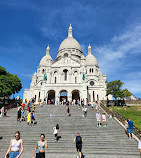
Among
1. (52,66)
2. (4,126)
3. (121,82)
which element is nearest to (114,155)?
(4,126)

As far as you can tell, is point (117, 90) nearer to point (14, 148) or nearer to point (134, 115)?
point (134, 115)

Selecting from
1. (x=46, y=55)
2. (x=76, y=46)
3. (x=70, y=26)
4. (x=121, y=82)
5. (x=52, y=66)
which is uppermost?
(x=70, y=26)

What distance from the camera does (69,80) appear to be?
42469 mm

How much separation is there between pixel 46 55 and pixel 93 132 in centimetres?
4979

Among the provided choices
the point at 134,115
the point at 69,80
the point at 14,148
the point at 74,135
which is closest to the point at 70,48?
the point at 69,80

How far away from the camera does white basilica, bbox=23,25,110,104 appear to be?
3634 centimetres

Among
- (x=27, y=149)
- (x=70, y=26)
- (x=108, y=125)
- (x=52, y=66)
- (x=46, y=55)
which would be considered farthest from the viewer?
(x=70, y=26)

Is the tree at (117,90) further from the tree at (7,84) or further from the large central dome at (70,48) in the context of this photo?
the large central dome at (70,48)

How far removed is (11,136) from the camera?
12.1 m

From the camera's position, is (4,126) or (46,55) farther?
(46,55)

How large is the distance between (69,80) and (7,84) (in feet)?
61.1

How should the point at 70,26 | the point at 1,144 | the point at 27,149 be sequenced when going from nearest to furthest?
1. the point at 27,149
2. the point at 1,144
3. the point at 70,26

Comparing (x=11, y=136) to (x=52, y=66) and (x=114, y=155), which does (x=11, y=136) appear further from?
(x=52, y=66)

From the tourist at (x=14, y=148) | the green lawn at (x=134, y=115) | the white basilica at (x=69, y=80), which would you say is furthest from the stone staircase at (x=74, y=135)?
the white basilica at (x=69, y=80)
